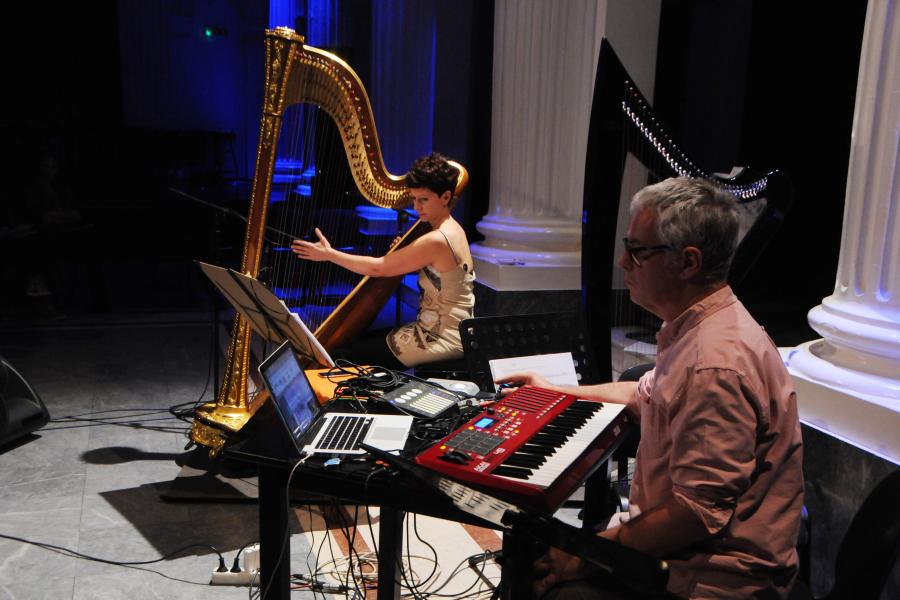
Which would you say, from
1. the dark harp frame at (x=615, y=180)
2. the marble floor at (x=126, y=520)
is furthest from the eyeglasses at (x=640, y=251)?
the marble floor at (x=126, y=520)

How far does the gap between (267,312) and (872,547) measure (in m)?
1.92

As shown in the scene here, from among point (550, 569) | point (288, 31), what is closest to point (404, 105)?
point (288, 31)

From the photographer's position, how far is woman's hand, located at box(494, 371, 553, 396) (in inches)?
94.7

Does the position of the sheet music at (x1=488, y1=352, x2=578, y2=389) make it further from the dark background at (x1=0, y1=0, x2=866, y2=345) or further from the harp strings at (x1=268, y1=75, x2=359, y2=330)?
the harp strings at (x1=268, y1=75, x2=359, y2=330)

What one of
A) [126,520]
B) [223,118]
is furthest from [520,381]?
[223,118]

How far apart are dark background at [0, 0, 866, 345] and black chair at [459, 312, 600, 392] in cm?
206

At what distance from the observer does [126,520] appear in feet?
11.1

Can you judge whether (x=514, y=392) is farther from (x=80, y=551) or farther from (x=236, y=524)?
(x=80, y=551)

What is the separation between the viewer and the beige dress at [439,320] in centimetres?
373

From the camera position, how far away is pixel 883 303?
235 cm

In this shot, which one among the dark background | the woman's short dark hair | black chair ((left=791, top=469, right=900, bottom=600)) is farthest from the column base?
the dark background

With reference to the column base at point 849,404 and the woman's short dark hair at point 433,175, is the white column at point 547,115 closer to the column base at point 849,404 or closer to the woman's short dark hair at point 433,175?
the woman's short dark hair at point 433,175

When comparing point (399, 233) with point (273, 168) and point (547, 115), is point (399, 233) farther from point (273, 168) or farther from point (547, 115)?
point (273, 168)

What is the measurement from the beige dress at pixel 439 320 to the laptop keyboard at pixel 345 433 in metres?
1.60
